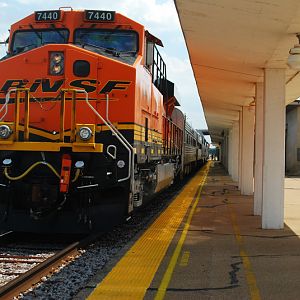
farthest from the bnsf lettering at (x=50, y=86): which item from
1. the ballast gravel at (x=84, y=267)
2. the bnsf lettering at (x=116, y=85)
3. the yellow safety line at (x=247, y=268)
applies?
the yellow safety line at (x=247, y=268)

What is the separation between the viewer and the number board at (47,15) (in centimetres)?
886

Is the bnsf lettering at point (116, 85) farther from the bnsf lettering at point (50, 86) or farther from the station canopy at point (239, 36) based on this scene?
the station canopy at point (239, 36)

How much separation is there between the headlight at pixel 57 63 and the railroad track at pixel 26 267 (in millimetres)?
2825

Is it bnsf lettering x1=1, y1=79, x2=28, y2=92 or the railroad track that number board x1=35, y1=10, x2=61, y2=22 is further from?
the railroad track

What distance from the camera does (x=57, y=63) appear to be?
7840mm

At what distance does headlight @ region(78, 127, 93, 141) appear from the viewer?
729 cm

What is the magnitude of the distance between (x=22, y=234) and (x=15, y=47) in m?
3.56

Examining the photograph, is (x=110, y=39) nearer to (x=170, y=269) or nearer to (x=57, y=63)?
(x=57, y=63)

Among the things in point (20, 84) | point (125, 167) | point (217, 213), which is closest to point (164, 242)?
point (125, 167)

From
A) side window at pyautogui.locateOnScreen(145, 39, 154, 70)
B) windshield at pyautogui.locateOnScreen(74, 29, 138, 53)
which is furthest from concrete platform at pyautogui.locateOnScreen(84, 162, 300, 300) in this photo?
windshield at pyautogui.locateOnScreen(74, 29, 138, 53)

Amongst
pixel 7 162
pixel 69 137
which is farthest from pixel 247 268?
pixel 7 162

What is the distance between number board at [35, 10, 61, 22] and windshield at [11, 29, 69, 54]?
217 mm

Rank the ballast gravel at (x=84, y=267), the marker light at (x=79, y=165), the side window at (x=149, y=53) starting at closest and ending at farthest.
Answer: the ballast gravel at (x=84, y=267)
the marker light at (x=79, y=165)
the side window at (x=149, y=53)

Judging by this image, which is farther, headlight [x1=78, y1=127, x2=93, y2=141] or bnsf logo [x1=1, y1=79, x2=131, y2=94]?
bnsf logo [x1=1, y1=79, x2=131, y2=94]
